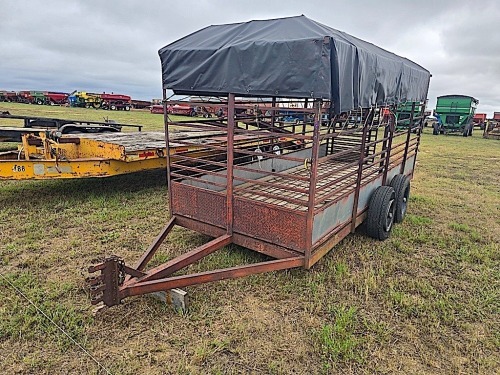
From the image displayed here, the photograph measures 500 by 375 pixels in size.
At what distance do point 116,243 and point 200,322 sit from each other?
1.66 metres

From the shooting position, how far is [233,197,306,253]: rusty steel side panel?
2908 mm

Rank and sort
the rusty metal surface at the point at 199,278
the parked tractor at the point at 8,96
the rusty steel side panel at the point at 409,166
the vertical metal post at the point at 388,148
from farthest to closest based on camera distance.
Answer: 1. the parked tractor at the point at 8,96
2. the rusty steel side panel at the point at 409,166
3. the vertical metal post at the point at 388,148
4. the rusty metal surface at the point at 199,278

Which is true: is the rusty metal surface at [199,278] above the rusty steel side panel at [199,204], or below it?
below

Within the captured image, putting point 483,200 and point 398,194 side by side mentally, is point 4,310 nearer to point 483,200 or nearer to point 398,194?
point 398,194

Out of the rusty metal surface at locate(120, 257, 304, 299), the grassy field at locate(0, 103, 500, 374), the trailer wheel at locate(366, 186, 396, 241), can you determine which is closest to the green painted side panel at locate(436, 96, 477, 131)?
the grassy field at locate(0, 103, 500, 374)

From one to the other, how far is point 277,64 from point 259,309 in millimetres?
1904

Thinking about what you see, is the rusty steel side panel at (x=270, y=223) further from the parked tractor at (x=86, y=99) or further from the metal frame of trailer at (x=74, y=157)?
the parked tractor at (x=86, y=99)

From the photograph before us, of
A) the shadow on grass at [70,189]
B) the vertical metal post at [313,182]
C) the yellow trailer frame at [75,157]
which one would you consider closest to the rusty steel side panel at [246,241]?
the vertical metal post at [313,182]

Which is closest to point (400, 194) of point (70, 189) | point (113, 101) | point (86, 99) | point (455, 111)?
point (70, 189)

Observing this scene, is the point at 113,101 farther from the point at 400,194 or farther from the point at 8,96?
the point at 400,194

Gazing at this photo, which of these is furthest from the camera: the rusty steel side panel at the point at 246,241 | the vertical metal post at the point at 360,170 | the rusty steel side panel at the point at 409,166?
the rusty steel side panel at the point at 409,166

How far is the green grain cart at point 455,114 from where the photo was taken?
62.4 ft

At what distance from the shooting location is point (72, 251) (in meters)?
3.52

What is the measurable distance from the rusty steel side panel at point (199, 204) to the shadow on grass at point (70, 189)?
2.11 meters
